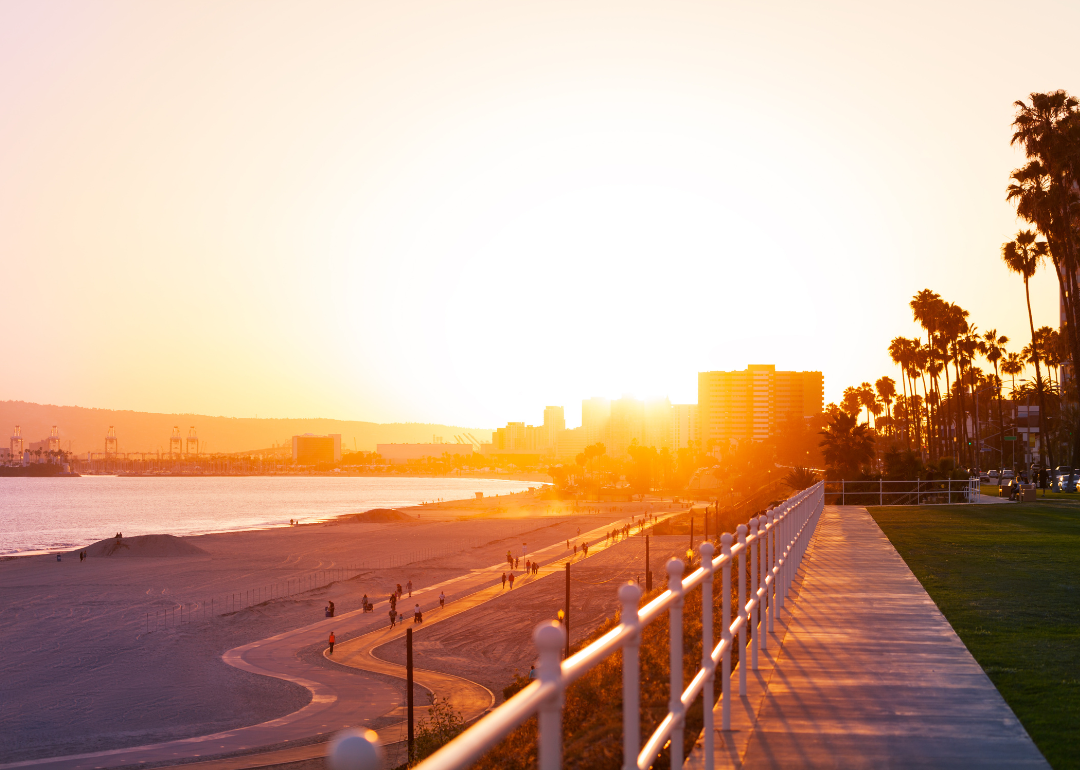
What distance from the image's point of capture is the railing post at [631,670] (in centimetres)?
278

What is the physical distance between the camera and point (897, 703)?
639cm

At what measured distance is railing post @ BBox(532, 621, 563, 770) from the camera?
2.08 m

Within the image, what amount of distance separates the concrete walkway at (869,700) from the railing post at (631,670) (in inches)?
90.7

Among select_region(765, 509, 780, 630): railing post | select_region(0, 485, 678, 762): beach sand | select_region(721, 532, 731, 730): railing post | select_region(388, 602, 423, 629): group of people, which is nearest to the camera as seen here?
select_region(721, 532, 731, 730): railing post

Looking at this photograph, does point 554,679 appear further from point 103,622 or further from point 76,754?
point 103,622

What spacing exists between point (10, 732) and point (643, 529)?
199ft

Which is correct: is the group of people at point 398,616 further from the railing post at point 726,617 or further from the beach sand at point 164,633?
the railing post at point 726,617

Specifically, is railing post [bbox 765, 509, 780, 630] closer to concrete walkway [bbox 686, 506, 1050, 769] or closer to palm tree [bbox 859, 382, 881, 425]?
concrete walkway [bbox 686, 506, 1050, 769]

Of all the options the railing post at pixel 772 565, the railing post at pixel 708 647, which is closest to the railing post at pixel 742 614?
the railing post at pixel 772 565

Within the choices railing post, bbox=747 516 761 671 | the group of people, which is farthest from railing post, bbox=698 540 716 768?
the group of people

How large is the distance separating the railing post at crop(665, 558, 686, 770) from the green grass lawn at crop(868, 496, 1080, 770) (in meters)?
2.42

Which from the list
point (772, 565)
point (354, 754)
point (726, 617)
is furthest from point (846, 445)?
point (354, 754)

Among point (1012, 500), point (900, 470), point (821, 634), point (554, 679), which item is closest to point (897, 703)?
point (821, 634)

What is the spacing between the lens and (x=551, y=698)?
7.06 ft
